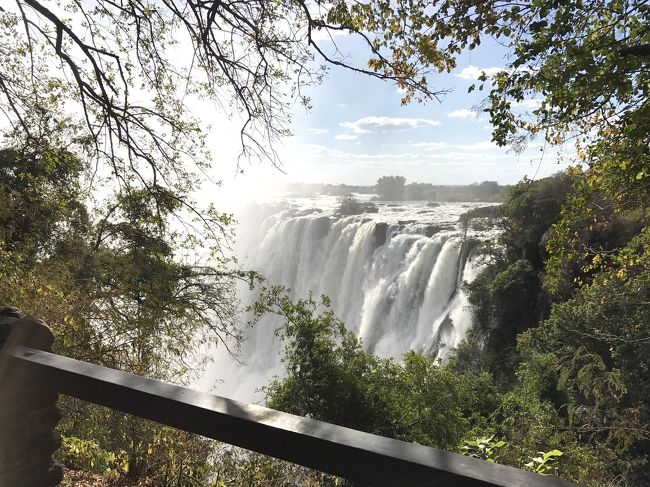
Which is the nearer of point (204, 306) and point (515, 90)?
point (515, 90)

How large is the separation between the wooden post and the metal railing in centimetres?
6

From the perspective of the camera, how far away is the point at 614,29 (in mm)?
4340

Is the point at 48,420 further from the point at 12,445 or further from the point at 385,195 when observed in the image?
the point at 385,195

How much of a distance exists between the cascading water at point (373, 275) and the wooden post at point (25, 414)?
1272cm

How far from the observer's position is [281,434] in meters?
0.95

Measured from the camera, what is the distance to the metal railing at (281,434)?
81 cm

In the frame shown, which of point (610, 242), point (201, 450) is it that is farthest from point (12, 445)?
point (610, 242)

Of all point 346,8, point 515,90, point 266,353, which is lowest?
point 266,353

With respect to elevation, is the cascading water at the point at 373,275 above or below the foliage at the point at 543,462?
below

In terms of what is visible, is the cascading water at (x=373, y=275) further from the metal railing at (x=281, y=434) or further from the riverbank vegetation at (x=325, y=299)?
the metal railing at (x=281, y=434)

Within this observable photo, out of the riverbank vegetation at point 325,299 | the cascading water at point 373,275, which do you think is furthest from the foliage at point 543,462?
the cascading water at point 373,275

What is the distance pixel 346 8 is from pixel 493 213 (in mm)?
22595

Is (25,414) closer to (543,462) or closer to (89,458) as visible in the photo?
(543,462)

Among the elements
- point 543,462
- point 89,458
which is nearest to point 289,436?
point 543,462
